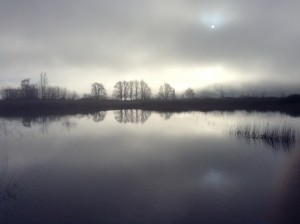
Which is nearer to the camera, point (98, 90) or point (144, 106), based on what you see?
point (144, 106)

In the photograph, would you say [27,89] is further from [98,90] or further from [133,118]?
[133,118]

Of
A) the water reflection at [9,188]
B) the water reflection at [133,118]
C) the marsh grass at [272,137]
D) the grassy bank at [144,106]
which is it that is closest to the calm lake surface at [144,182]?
the water reflection at [9,188]

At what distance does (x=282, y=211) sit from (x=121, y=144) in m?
11.6

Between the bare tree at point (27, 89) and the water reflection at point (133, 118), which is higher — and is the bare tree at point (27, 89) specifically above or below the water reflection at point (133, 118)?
above

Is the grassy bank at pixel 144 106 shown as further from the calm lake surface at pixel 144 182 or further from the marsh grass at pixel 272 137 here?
the calm lake surface at pixel 144 182

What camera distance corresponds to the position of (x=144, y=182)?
9.53 metres

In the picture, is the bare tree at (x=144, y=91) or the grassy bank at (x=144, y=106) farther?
the bare tree at (x=144, y=91)

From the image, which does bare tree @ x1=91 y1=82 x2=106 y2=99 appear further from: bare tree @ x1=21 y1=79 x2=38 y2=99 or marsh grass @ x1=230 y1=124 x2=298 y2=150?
marsh grass @ x1=230 y1=124 x2=298 y2=150

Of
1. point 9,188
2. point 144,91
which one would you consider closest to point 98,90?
point 144,91

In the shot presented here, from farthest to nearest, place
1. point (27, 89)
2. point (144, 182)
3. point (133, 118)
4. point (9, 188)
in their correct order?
point (27, 89), point (133, 118), point (144, 182), point (9, 188)

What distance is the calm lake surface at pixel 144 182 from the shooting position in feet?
23.0

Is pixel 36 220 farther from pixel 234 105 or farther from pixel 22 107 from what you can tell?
pixel 234 105

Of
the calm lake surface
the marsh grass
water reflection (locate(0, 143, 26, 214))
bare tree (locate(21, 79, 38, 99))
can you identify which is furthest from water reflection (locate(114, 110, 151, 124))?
bare tree (locate(21, 79, 38, 99))

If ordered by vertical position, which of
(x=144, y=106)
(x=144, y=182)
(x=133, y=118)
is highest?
(x=144, y=106)
